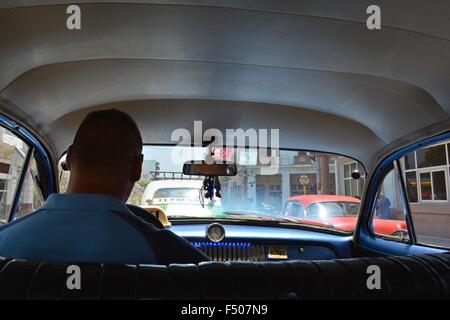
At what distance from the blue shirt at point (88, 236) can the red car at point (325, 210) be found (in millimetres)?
3153

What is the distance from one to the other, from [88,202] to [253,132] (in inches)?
119

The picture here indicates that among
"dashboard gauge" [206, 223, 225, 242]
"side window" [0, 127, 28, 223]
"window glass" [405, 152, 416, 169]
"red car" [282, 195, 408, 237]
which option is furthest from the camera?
"red car" [282, 195, 408, 237]

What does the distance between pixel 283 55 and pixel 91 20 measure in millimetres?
1157

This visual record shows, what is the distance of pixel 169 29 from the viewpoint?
240 centimetres

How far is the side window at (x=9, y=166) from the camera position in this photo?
3.19 metres

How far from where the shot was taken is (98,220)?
1.43m

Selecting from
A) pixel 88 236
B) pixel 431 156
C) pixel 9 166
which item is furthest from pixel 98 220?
pixel 431 156

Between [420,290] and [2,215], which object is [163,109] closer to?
[2,215]

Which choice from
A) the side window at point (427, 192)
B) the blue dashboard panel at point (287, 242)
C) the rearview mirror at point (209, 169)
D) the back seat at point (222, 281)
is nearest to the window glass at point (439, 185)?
the side window at point (427, 192)

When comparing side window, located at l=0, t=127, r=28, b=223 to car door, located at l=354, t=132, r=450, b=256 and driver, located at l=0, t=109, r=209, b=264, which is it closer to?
driver, located at l=0, t=109, r=209, b=264

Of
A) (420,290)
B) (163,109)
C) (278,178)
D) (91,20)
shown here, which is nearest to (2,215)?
(163,109)

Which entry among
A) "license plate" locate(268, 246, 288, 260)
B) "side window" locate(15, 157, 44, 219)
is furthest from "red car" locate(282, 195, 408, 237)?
"side window" locate(15, 157, 44, 219)

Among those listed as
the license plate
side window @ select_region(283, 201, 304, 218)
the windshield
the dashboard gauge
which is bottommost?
the license plate

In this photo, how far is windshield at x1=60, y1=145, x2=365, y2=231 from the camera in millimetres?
4352
